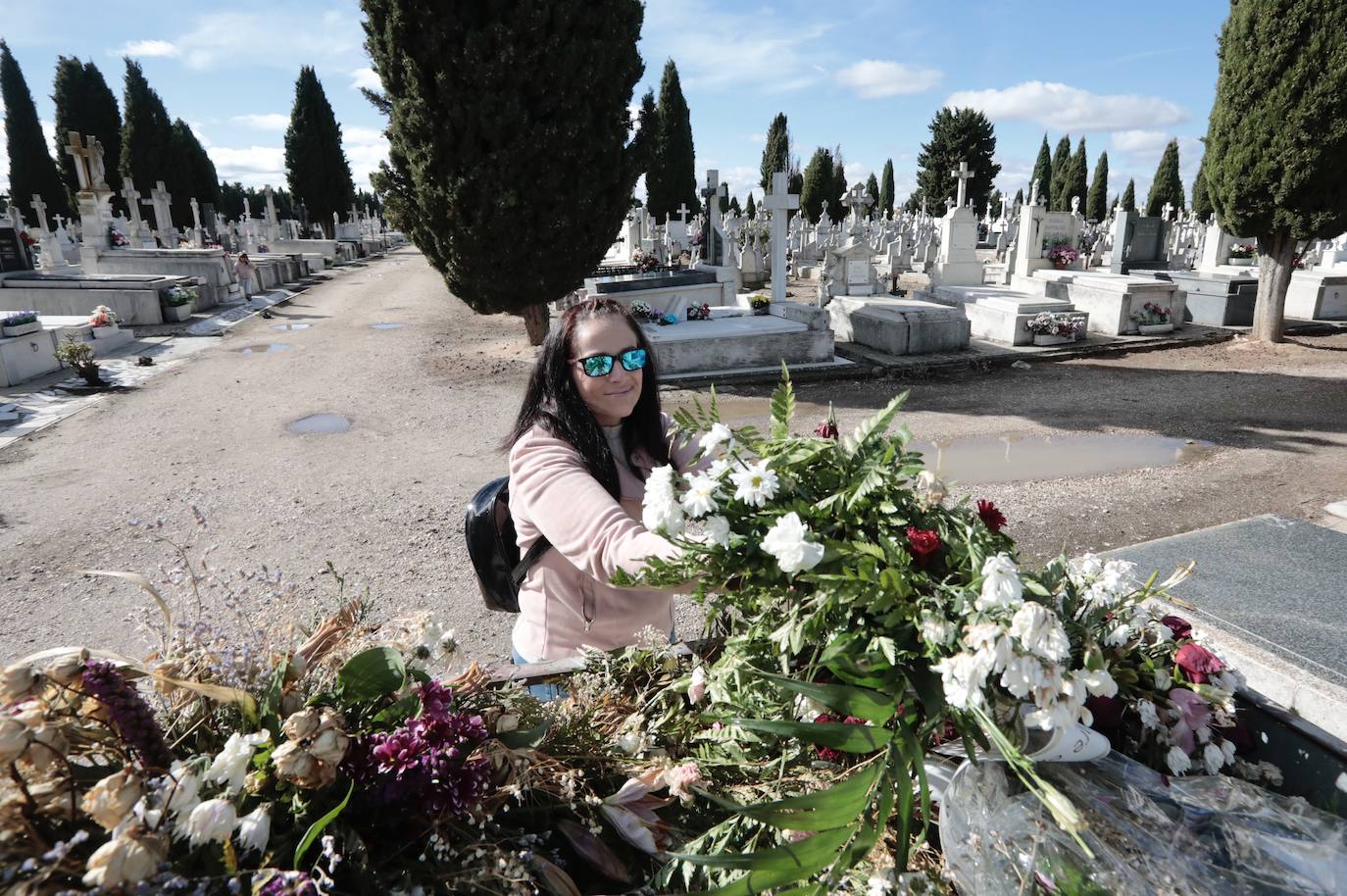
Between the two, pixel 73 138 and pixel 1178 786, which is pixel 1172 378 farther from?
pixel 73 138

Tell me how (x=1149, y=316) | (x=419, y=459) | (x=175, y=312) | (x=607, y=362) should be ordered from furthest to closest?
(x=175, y=312)
(x=1149, y=316)
(x=419, y=459)
(x=607, y=362)

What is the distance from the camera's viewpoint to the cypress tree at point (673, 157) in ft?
92.1

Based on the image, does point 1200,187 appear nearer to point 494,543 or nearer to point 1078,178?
point 494,543

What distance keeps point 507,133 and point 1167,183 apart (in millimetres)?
32276

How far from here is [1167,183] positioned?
3130 cm

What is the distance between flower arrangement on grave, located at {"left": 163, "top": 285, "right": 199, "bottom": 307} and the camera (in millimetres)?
14680

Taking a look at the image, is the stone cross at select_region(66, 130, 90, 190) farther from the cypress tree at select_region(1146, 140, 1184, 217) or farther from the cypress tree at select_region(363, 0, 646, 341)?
the cypress tree at select_region(1146, 140, 1184, 217)

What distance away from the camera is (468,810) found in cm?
104

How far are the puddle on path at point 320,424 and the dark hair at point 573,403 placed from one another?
6.80m

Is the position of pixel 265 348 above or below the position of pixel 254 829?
below

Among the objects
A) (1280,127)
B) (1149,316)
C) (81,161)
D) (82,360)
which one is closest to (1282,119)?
(1280,127)

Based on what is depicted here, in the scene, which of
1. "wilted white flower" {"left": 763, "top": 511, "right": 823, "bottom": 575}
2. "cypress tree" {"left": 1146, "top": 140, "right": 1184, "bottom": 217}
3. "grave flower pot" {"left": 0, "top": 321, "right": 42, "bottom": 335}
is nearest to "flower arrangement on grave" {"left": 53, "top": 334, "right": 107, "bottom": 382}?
"grave flower pot" {"left": 0, "top": 321, "right": 42, "bottom": 335}

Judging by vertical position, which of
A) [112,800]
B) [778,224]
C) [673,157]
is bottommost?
[112,800]

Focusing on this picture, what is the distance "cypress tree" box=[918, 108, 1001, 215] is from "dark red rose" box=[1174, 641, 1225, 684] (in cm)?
4154
